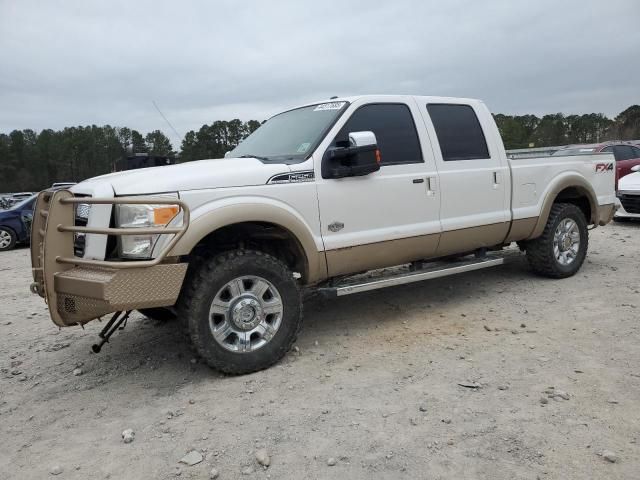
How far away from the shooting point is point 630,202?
9711 mm

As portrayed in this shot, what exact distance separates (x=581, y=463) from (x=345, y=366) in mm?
1684

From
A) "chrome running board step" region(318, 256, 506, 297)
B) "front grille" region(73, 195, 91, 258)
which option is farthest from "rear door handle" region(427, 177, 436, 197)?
"front grille" region(73, 195, 91, 258)

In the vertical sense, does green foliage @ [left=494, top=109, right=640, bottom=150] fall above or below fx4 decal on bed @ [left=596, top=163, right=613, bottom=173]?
above

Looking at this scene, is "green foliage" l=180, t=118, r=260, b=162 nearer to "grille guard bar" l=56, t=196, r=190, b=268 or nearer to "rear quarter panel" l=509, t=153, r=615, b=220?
"rear quarter panel" l=509, t=153, r=615, b=220

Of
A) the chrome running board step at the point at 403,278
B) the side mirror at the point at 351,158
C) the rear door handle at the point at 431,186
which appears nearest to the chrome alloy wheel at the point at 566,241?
the chrome running board step at the point at 403,278

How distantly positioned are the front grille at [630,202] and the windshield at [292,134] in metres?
7.68

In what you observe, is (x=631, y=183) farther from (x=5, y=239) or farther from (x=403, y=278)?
(x=5, y=239)

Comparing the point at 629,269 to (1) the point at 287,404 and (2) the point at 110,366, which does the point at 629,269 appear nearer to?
(1) the point at 287,404

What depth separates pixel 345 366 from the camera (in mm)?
3730

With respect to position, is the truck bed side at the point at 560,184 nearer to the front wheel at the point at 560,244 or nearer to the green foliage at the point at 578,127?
the front wheel at the point at 560,244

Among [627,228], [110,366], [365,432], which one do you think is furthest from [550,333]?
[627,228]

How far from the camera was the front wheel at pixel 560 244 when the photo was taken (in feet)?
18.7

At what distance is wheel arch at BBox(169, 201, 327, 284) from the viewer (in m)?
3.40

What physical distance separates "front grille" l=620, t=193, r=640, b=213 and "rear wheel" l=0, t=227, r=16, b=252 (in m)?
13.5
